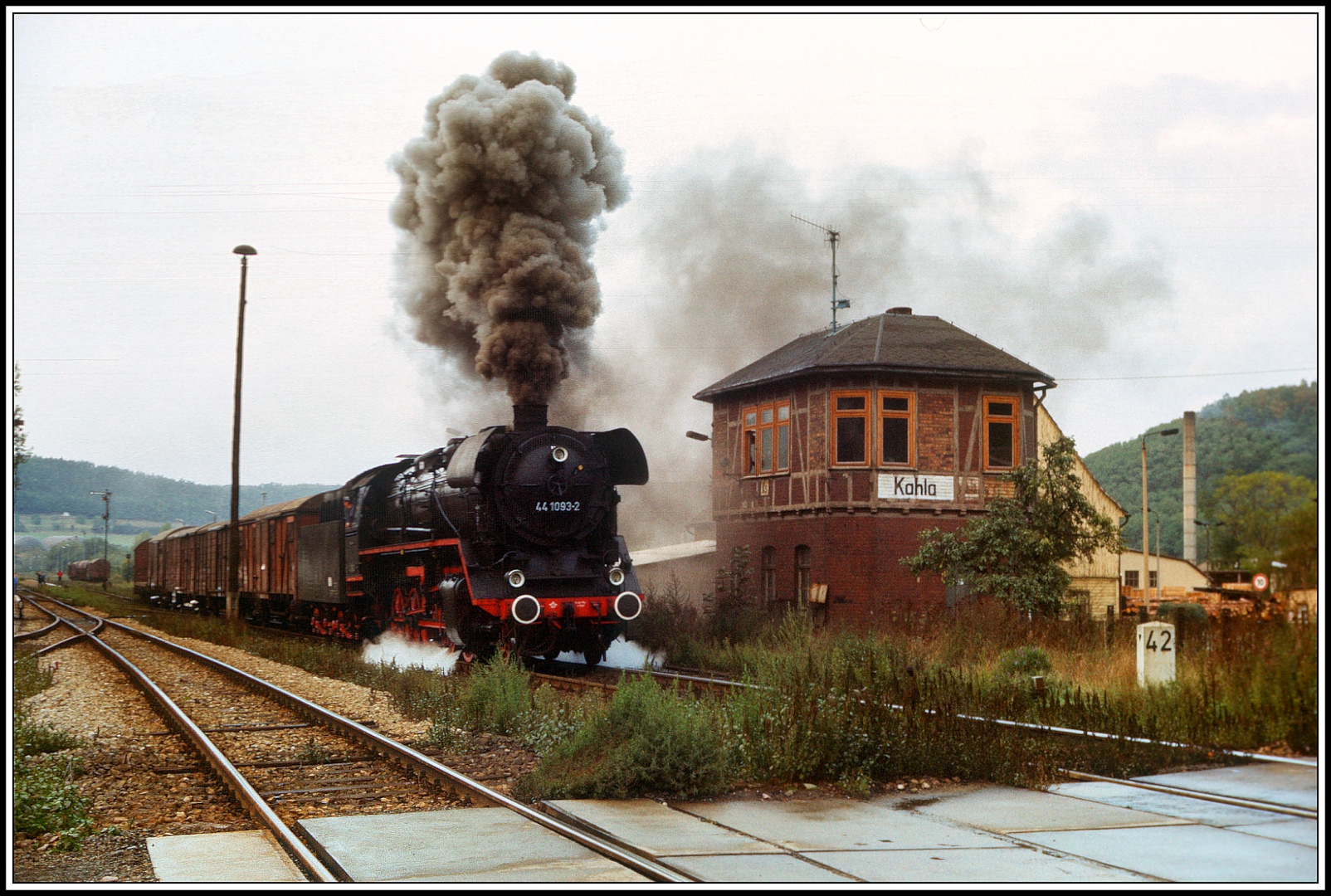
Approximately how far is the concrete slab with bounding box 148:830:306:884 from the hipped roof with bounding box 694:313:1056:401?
531 centimetres

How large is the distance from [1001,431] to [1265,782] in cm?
541

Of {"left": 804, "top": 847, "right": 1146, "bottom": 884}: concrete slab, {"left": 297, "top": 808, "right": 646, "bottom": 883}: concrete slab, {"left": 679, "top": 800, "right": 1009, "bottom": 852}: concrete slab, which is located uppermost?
{"left": 804, "top": 847, "right": 1146, "bottom": 884}: concrete slab

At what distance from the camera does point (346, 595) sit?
16812 millimetres

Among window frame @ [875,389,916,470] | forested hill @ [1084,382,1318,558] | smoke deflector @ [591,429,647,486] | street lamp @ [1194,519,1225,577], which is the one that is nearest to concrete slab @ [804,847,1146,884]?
street lamp @ [1194,519,1225,577]

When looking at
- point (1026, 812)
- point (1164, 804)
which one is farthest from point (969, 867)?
point (1164, 804)

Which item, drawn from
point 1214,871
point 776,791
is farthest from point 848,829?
point 1214,871

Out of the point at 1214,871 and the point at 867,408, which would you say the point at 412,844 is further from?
the point at 867,408

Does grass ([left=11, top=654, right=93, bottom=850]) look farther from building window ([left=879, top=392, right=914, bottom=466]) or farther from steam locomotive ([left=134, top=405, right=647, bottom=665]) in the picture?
building window ([left=879, top=392, right=914, bottom=466])

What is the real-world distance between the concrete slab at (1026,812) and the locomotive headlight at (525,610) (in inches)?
259

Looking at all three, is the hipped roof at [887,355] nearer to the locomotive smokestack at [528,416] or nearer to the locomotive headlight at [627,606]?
the locomotive headlight at [627,606]

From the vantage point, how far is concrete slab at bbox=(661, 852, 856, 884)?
5.00 metres

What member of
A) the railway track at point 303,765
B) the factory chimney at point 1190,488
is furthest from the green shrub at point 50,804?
the factory chimney at point 1190,488

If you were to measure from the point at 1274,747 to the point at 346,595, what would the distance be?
1378 cm

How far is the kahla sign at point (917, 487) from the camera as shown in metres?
11.3
